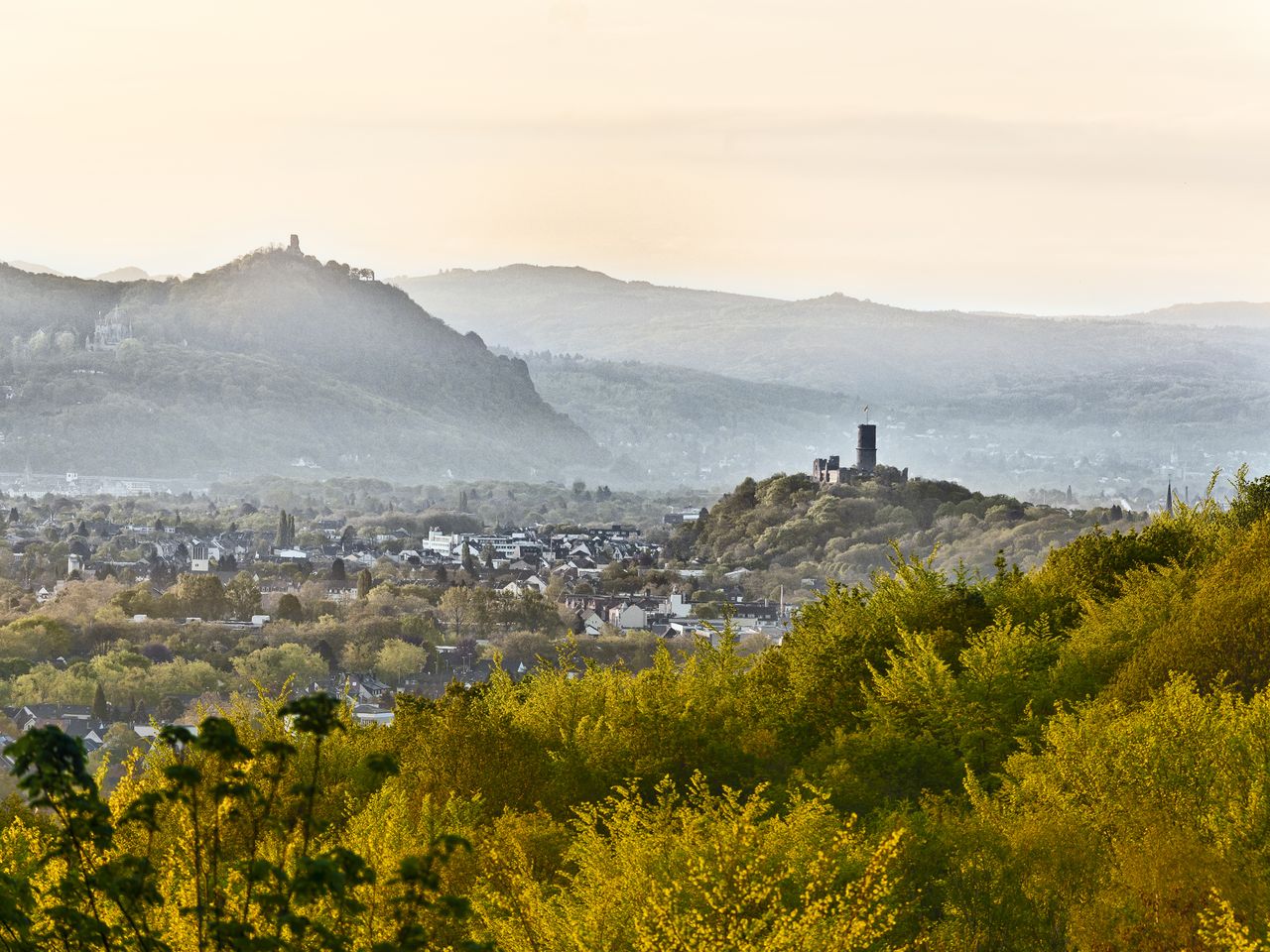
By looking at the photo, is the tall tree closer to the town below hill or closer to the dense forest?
the town below hill

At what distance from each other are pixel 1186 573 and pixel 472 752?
12969 millimetres

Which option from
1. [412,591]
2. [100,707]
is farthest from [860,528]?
[100,707]

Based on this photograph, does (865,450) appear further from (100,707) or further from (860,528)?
(100,707)

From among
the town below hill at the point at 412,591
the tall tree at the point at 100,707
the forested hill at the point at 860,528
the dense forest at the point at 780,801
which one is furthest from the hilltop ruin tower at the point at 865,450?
the dense forest at the point at 780,801

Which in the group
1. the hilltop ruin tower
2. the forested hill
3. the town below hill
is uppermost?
the hilltop ruin tower

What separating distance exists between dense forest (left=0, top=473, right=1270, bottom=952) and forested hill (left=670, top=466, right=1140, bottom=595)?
85.2 metres

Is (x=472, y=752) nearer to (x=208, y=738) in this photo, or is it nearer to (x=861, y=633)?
(x=861, y=633)

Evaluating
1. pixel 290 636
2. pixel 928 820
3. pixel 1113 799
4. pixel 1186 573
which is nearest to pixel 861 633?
pixel 1186 573

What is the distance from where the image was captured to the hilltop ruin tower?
15788 cm

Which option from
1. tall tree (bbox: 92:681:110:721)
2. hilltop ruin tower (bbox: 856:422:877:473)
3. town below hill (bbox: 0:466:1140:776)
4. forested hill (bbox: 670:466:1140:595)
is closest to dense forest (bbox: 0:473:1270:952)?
town below hill (bbox: 0:466:1140:776)

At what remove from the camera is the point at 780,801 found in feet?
85.3

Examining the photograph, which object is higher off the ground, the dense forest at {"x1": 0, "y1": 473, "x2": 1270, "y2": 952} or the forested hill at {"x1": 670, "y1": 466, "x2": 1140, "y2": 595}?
the dense forest at {"x1": 0, "y1": 473, "x2": 1270, "y2": 952}

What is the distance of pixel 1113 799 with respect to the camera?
2047cm

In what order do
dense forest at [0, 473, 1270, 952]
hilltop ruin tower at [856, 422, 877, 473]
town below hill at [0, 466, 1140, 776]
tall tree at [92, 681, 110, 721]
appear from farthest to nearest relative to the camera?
hilltop ruin tower at [856, 422, 877, 473]
town below hill at [0, 466, 1140, 776]
tall tree at [92, 681, 110, 721]
dense forest at [0, 473, 1270, 952]
